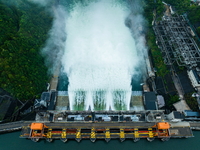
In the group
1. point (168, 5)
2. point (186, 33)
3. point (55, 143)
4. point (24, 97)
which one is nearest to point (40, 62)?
point (24, 97)

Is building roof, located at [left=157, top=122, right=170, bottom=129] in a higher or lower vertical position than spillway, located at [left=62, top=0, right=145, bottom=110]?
lower

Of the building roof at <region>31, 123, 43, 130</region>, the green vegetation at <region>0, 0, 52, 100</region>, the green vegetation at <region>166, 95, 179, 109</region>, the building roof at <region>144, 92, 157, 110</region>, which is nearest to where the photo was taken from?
the building roof at <region>31, 123, 43, 130</region>

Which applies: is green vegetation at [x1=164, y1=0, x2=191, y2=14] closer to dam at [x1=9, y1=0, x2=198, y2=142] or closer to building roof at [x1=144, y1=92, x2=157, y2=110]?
dam at [x1=9, y1=0, x2=198, y2=142]

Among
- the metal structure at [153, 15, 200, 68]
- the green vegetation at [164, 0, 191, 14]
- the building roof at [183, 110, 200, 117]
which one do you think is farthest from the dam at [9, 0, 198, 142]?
the green vegetation at [164, 0, 191, 14]

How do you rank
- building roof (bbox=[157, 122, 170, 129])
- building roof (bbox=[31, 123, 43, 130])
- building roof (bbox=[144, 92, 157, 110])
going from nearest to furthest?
building roof (bbox=[31, 123, 43, 130])
building roof (bbox=[157, 122, 170, 129])
building roof (bbox=[144, 92, 157, 110])

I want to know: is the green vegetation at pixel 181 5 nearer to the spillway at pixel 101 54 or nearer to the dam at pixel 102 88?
the dam at pixel 102 88

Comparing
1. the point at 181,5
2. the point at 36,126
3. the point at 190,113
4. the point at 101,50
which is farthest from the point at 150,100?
the point at 181,5
